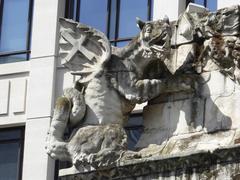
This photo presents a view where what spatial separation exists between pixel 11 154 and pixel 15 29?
3439mm

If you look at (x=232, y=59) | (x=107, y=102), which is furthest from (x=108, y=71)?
(x=232, y=59)

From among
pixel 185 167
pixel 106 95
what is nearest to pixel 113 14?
pixel 106 95

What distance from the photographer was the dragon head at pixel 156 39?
26.5 metres

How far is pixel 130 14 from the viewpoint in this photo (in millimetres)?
37562

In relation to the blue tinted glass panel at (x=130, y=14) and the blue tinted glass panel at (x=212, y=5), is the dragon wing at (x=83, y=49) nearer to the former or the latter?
the blue tinted glass panel at (x=212, y=5)

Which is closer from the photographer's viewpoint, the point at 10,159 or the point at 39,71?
the point at 10,159

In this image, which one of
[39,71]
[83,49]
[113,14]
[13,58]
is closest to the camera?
[83,49]

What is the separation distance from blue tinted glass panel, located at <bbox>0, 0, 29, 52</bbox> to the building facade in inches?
1.6

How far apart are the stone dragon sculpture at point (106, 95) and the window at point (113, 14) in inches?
390

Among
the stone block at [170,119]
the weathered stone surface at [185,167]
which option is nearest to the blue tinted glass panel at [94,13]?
the stone block at [170,119]

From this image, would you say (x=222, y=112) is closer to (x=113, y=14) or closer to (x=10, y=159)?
(x=113, y=14)

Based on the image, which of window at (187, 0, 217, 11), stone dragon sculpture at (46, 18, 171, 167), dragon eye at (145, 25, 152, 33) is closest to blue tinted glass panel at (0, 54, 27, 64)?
window at (187, 0, 217, 11)

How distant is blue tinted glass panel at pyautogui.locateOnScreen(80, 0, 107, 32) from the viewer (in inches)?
1484

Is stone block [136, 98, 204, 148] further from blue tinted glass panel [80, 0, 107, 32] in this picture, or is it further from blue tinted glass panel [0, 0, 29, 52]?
blue tinted glass panel [0, 0, 29, 52]
